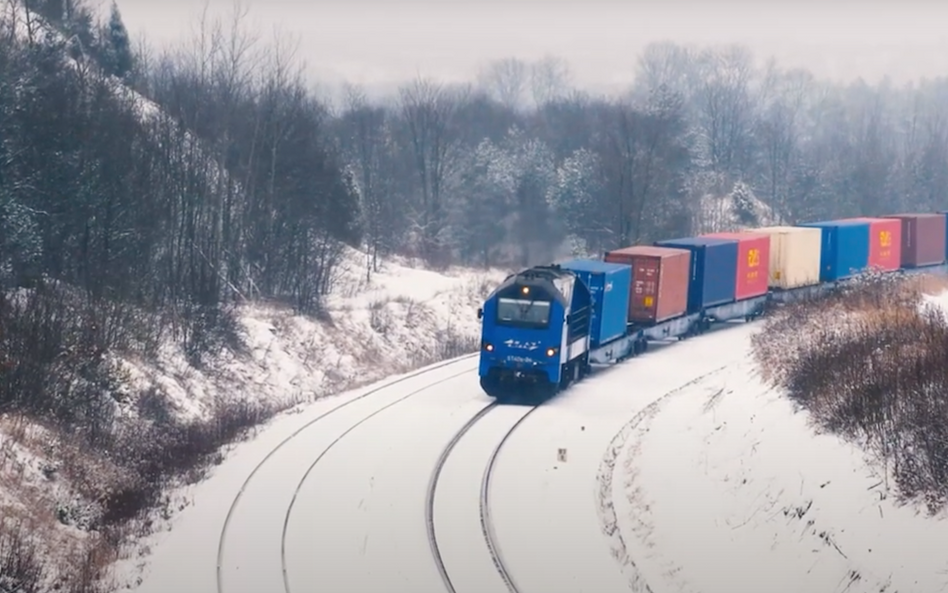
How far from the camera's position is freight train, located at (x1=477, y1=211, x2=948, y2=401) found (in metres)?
24.0

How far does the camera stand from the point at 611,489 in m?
17.5

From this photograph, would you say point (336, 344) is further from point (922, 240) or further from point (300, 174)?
point (922, 240)

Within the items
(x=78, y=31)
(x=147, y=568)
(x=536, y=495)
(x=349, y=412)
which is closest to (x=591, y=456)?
(x=536, y=495)

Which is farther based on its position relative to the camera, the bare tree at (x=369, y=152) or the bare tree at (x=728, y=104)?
the bare tree at (x=728, y=104)

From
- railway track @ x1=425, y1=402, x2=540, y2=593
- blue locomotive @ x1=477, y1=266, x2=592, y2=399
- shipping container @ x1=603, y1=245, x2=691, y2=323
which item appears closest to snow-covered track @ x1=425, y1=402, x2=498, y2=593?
railway track @ x1=425, y1=402, x2=540, y2=593

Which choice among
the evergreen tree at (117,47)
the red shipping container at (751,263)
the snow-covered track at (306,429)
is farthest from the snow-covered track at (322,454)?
the evergreen tree at (117,47)

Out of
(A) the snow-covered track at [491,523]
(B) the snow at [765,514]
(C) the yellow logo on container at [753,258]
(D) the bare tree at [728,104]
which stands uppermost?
(D) the bare tree at [728,104]

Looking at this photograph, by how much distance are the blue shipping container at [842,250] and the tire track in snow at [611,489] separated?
45.4 feet

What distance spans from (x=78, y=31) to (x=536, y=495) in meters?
31.8

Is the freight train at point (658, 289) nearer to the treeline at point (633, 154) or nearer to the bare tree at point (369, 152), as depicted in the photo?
the treeline at point (633, 154)

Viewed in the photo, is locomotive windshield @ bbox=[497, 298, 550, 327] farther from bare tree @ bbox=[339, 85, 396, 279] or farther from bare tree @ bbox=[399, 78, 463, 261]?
bare tree @ bbox=[399, 78, 463, 261]

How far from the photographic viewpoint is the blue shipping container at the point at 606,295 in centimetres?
2619

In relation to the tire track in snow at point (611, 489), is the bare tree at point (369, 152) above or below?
above

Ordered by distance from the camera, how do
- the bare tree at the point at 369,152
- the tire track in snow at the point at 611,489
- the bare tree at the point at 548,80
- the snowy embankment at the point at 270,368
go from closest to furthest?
the tire track in snow at the point at 611,489 < the snowy embankment at the point at 270,368 < the bare tree at the point at 369,152 < the bare tree at the point at 548,80
